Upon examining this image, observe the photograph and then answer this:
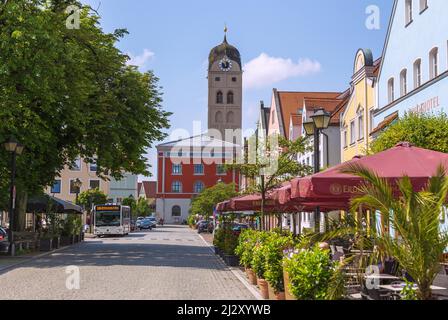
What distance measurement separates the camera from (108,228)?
53.9 m

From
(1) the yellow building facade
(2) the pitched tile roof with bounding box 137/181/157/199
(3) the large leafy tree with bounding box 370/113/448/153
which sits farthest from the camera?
(2) the pitched tile roof with bounding box 137/181/157/199

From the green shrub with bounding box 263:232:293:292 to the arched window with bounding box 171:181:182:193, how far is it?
322ft

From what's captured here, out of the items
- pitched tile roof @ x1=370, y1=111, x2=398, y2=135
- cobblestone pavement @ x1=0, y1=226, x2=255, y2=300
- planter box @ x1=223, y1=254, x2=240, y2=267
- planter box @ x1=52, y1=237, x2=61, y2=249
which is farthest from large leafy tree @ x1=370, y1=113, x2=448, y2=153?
planter box @ x1=52, y1=237, x2=61, y2=249

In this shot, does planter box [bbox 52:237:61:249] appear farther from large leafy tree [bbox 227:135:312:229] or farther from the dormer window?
the dormer window

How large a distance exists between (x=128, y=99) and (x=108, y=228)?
27.0 metres

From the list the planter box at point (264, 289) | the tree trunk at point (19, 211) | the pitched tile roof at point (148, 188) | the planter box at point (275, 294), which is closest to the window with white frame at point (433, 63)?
the planter box at point (264, 289)

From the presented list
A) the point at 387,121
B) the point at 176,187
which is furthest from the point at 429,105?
the point at 176,187

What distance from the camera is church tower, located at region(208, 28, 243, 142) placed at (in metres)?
125

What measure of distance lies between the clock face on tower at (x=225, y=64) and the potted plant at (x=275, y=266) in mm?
114325

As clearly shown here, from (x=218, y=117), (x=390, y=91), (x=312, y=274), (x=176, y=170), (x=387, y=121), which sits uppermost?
(x=218, y=117)

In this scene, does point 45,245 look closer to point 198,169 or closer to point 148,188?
point 198,169

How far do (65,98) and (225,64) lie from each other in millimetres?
102872

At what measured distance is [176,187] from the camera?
363ft

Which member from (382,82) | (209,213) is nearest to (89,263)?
(382,82)
